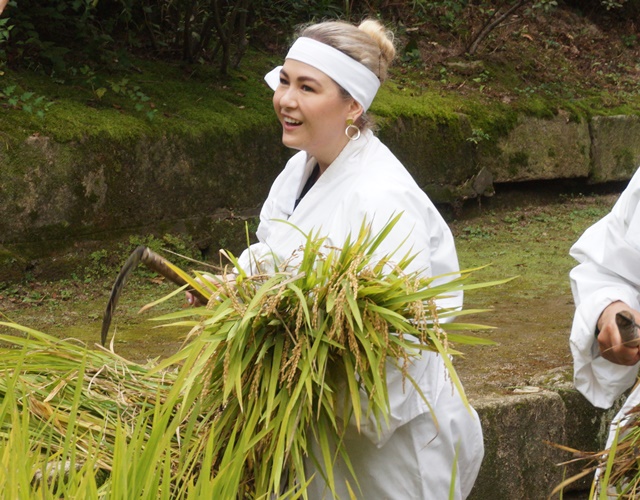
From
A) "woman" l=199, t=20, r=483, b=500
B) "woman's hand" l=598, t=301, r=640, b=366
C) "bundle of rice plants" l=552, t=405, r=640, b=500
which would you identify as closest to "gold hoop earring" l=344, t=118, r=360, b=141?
"woman" l=199, t=20, r=483, b=500

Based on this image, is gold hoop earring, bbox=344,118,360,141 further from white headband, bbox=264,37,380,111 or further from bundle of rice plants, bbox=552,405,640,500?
bundle of rice plants, bbox=552,405,640,500

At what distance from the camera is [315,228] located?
2686mm

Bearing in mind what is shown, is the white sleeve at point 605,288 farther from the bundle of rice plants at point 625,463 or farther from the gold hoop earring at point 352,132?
the gold hoop earring at point 352,132

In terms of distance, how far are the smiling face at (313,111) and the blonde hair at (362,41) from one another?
55 millimetres

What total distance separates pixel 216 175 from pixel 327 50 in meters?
3.37

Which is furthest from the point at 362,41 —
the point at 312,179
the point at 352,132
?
the point at 312,179

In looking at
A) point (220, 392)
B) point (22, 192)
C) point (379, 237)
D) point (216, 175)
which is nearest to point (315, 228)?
point (379, 237)

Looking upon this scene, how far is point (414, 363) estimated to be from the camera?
2457 mm

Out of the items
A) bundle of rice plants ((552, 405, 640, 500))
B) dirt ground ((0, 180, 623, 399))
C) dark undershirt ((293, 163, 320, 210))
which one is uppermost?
dark undershirt ((293, 163, 320, 210))

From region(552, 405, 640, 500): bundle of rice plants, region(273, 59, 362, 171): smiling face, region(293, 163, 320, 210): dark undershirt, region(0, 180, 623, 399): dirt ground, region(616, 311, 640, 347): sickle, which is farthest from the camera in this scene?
region(0, 180, 623, 399): dirt ground

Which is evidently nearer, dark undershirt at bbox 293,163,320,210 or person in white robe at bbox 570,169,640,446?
person in white robe at bbox 570,169,640,446

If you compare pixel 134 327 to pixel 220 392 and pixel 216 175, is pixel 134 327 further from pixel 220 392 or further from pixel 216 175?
pixel 220 392

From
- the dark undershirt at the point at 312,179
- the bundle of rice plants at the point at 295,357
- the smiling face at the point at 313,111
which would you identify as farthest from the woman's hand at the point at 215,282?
the dark undershirt at the point at 312,179

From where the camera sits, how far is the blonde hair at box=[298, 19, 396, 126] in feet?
9.22
